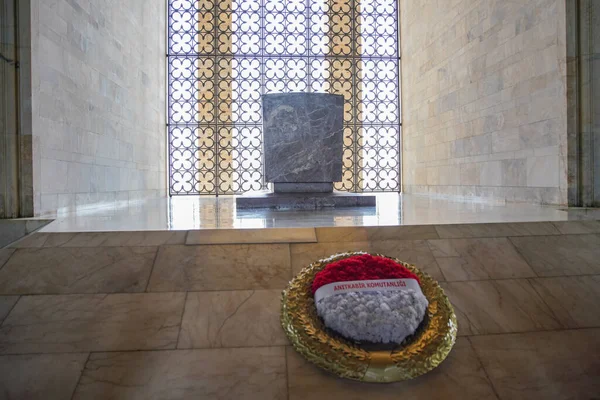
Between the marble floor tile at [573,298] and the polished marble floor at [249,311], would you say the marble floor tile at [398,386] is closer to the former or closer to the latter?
the polished marble floor at [249,311]

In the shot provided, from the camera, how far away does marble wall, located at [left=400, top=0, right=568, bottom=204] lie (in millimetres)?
5566

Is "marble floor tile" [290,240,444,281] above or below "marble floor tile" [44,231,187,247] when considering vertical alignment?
below

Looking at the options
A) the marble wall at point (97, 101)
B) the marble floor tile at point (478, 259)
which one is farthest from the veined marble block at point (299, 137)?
the marble floor tile at point (478, 259)

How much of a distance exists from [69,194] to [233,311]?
404 cm

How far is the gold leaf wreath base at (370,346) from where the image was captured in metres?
1.98

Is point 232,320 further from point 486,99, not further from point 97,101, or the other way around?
point 486,99

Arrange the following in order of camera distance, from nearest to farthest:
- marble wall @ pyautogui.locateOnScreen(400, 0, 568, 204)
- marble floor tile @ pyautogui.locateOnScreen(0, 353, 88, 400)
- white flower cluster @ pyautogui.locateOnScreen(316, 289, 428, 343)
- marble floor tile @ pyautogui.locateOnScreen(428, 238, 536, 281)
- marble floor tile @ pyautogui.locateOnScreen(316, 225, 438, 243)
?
marble floor tile @ pyautogui.locateOnScreen(0, 353, 88, 400)
white flower cluster @ pyautogui.locateOnScreen(316, 289, 428, 343)
marble floor tile @ pyautogui.locateOnScreen(428, 238, 536, 281)
marble floor tile @ pyautogui.locateOnScreen(316, 225, 438, 243)
marble wall @ pyautogui.locateOnScreen(400, 0, 568, 204)

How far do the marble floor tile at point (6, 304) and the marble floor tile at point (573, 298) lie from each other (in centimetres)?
318

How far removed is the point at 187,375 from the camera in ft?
6.72

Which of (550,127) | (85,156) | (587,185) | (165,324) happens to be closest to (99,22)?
(85,156)

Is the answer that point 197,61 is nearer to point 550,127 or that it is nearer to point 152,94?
point 152,94

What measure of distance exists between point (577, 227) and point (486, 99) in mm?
4187

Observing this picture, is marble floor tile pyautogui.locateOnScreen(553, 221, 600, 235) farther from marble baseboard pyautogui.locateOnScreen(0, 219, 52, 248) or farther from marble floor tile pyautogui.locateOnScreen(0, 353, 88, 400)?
marble baseboard pyautogui.locateOnScreen(0, 219, 52, 248)

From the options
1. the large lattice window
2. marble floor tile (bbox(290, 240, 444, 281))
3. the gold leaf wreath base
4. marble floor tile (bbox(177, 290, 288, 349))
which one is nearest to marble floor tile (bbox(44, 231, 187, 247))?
marble floor tile (bbox(177, 290, 288, 349))
